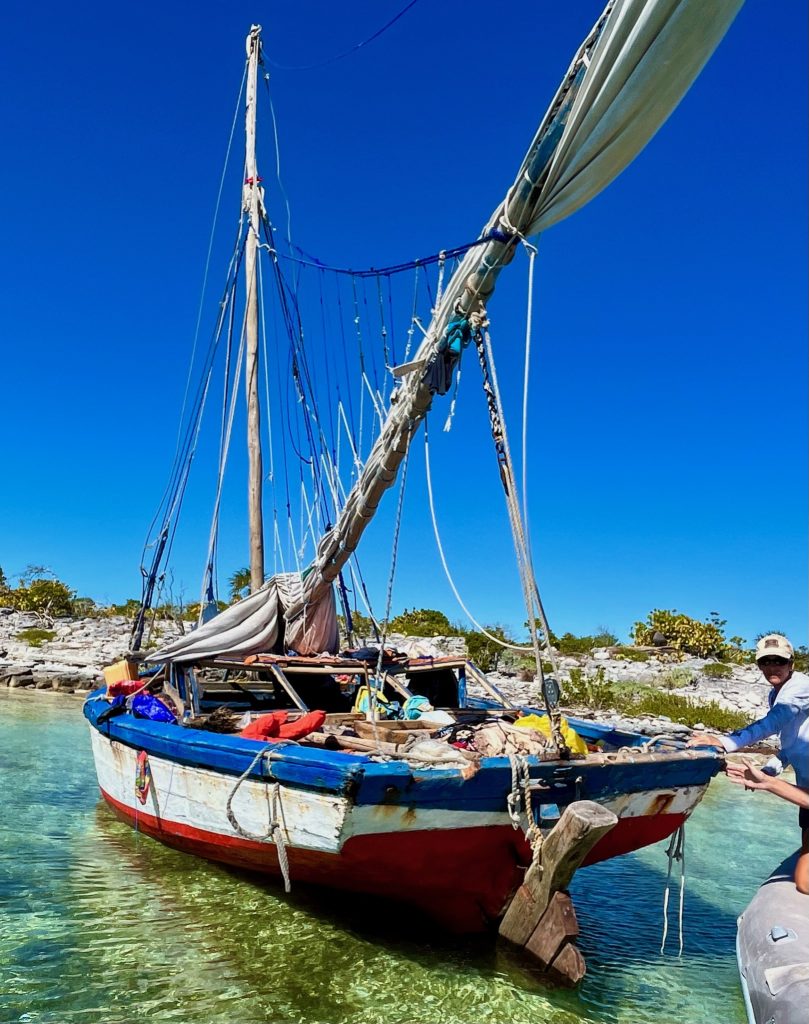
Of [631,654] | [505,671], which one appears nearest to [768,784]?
[505,671]

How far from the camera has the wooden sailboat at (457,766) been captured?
15.6ft

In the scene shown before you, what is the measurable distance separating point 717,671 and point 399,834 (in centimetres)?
2230

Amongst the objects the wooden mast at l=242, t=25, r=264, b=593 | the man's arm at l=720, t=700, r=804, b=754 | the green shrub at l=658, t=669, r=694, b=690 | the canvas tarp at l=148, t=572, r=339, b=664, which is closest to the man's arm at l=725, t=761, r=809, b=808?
the man's arm at l=720, t=700, r=804, b=754

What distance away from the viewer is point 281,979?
5188 mm

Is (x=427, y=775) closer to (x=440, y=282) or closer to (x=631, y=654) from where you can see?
(x=440, y=282)

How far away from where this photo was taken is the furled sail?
428 centimetres

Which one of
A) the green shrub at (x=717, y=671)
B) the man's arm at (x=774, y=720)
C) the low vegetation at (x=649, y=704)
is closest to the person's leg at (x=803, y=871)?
the man's arm at (x=774, y=720)

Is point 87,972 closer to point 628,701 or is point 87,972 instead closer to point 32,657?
point 628,701

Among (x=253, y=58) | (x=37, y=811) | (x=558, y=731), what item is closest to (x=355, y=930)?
(x=558, y=731)

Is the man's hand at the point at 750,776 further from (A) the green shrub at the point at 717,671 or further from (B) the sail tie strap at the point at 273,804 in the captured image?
(A) the green shrub at the point at 717,671

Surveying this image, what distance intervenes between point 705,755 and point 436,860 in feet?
7.96

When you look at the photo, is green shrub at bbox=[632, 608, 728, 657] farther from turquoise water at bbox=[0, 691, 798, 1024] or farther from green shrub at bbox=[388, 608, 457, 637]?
turquoise water at bbox=[0, 691, 798, 1024]

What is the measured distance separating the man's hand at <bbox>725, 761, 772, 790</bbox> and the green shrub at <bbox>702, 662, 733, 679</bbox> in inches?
827

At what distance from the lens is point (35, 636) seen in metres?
31.0
